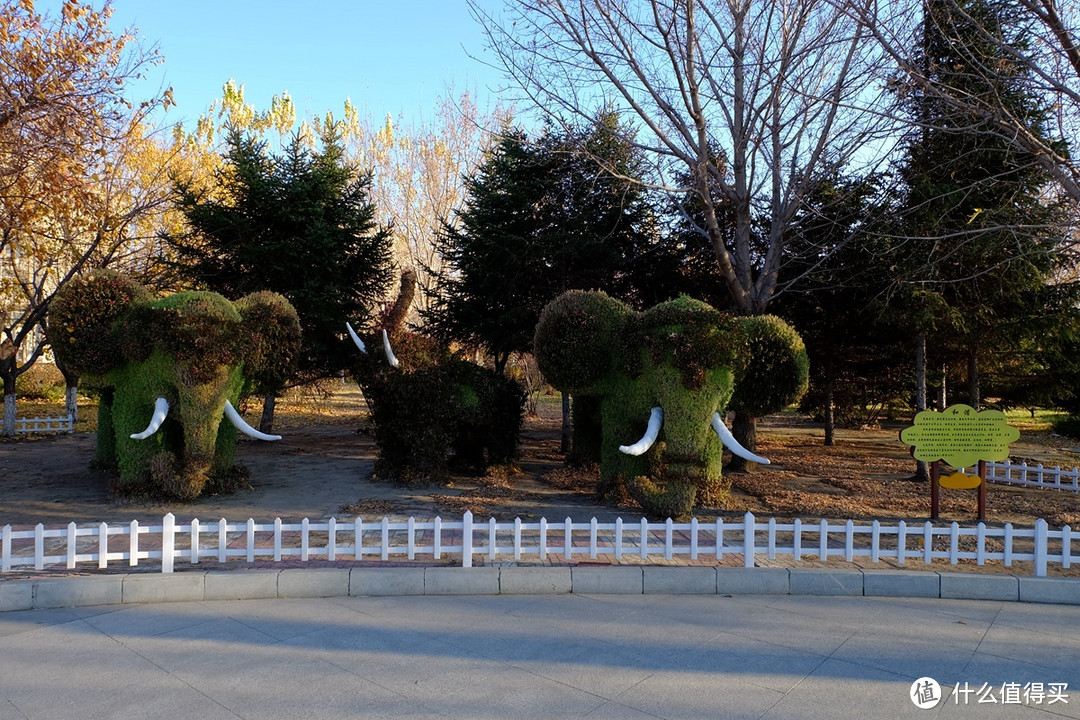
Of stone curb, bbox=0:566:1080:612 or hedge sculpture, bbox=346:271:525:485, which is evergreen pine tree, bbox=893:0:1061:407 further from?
hedge sculpture, bbox=346:271:525:485

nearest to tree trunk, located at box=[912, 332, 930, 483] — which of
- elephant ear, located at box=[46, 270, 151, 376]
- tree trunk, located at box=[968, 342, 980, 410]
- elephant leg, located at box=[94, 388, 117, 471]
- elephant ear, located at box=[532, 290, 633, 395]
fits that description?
tree trunk, located at box=[968, 342, 980, 410]

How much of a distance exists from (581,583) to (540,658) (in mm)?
1547

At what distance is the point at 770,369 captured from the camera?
8992 mm

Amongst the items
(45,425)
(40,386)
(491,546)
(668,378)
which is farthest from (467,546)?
(40,386)

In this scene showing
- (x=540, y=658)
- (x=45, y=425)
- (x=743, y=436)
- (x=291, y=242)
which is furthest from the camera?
(x=45, y=425)

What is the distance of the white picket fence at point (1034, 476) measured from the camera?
35.1ft

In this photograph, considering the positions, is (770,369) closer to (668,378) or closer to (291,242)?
(668,378)

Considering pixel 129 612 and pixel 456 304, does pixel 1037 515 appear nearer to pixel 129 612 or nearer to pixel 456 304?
pixel 129 612

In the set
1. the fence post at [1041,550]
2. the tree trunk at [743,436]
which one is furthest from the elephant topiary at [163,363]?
the fence post at [1041,550]

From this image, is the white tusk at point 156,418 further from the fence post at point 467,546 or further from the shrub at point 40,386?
the shrub at point 40,386

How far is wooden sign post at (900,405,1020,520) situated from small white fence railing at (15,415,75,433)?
65.1 feet

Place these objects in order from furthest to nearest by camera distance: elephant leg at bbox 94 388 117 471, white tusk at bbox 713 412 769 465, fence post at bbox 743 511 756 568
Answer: elephant leg at bbox 94 388 117 471, white tusk at bbox 713 412 769 465, fence post at bbox 743 511 756 568

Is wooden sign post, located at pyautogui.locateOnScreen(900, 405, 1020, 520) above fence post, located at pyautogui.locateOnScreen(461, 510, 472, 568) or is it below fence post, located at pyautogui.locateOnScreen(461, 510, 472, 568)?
above

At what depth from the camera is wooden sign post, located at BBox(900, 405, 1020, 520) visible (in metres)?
7.92
